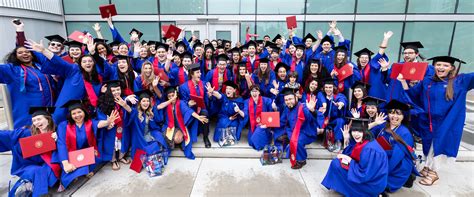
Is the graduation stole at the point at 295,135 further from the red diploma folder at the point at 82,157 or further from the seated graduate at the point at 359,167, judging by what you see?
the red diploma folder at the point at 82,157

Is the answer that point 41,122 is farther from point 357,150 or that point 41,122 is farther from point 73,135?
point 357,150

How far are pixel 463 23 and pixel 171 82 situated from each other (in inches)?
474

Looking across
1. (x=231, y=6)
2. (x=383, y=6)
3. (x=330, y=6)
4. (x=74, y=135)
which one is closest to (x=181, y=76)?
(x=74, y=135)

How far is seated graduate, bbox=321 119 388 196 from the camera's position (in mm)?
2742

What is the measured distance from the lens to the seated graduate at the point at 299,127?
3.77 meters

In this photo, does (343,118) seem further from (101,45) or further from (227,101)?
(101,45)

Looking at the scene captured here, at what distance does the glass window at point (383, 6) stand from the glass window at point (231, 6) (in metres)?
4.41

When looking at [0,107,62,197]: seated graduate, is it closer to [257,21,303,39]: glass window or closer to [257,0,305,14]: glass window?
[257,21,303,39]: glass window

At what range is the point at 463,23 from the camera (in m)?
9.91

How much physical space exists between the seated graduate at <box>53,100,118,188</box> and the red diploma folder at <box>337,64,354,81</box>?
393 centimetres

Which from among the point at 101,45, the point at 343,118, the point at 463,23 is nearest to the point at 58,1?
the point at 101,45

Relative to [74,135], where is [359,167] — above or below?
below

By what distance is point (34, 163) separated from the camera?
313 cm

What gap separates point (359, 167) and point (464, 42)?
1138 cm
